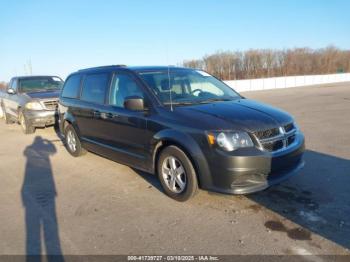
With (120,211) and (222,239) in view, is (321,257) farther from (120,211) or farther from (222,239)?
(120,211)

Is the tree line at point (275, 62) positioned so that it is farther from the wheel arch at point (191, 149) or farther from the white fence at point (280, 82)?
the wheel arch at point (191, 149)

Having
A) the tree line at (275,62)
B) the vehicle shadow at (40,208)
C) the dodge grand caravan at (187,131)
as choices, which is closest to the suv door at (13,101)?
the vehicle shadow at (40,208)

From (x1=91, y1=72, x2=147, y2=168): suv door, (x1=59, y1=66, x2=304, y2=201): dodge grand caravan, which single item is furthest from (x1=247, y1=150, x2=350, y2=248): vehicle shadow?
(x1=91, y1=72, x2=147, y2=168): suv door

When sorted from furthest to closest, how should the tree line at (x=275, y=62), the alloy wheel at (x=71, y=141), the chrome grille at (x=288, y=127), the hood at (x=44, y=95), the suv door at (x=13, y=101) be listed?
the tree line at (x=275, y=62) → the suv door at (x=13, y=101) → the hood at (x=44, y=95) → the alloy wheel at (x=71, y=141) → the chrome grille at (x=288, y=127)

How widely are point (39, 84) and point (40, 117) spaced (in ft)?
7.31

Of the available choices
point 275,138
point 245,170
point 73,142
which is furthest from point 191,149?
point 73,142

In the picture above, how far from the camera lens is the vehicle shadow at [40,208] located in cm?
336

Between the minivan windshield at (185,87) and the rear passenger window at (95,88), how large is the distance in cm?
94

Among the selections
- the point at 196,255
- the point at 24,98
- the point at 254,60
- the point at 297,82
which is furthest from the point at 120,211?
the point at 254,60

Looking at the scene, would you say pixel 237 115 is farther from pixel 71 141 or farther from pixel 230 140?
pixel 71 141

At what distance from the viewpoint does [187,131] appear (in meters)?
A: 4.07

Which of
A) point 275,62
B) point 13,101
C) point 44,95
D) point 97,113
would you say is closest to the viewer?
point 97,113

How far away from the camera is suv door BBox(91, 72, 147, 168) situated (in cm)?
479

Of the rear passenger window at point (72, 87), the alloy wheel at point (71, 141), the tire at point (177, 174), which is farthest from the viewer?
the alloy wheel at point (71, 141)
